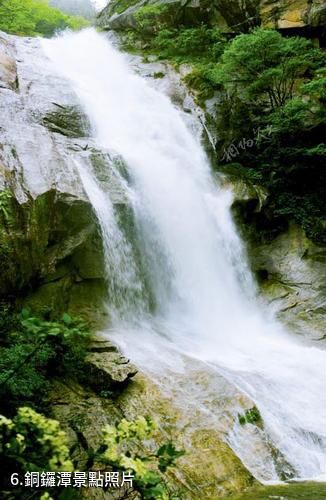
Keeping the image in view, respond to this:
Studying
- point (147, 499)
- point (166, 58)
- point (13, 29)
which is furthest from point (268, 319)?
point (13, 29)

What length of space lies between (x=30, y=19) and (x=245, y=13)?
10.8m

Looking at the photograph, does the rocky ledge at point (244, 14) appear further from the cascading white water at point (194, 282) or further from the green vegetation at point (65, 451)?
the green vegetation at point (65, 451)

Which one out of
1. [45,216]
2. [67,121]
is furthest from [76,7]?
[45,216]

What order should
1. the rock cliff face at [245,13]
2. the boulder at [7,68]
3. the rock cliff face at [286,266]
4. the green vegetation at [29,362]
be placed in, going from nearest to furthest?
1. the green vegetation at [29,362]
2. the boulder at [7,68]
3. the rock cliff face at [286,266]
4. the rock cliff face at [245,13]

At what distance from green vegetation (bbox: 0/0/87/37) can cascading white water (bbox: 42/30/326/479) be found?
208 inches

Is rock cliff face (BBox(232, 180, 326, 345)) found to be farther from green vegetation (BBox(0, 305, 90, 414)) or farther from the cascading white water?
green vegetation (BBox(0, 305, 90, 414))

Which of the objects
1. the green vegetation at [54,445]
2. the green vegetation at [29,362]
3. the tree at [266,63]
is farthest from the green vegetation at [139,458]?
the tree at [266,63]

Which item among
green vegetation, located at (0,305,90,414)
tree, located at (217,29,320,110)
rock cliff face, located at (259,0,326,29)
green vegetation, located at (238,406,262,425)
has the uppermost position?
rock cliff face, located at (259,0,326,29)

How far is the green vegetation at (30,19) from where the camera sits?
771 inches

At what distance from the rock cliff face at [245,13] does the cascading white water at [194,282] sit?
14.8 feet

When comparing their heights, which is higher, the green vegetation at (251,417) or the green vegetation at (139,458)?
the green vegetation at (251,417)

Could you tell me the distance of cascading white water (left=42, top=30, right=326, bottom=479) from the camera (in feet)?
21.6

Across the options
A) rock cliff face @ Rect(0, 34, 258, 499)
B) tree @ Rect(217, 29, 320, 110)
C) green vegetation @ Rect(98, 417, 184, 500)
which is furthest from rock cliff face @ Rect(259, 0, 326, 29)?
green vegetation @ Rect(98, 417, 184, 500)

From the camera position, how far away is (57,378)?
18.9 feet
